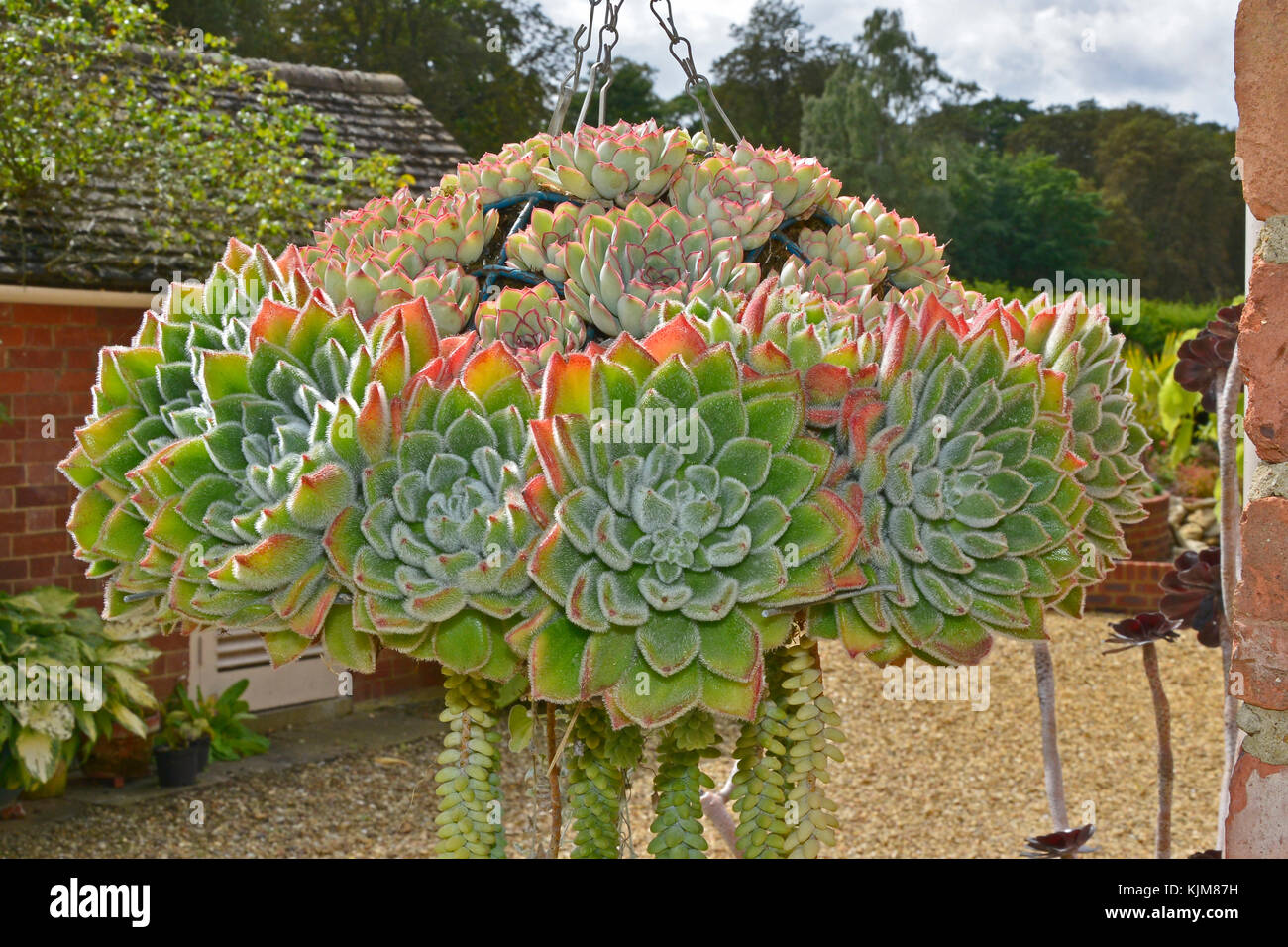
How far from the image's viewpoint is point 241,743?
6.14 metres

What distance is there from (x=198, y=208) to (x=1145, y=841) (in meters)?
5.25

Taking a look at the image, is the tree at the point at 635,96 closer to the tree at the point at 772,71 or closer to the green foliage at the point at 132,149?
the tree at the point at 772,71

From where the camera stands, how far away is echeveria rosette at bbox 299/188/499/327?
43.8 inches

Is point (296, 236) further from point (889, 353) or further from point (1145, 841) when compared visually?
point (889, 353)

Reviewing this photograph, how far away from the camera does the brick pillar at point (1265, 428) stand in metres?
1.08

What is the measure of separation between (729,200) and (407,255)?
350 mm

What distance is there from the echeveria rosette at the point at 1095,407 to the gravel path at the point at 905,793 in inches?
128

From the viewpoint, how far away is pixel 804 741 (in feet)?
3.40

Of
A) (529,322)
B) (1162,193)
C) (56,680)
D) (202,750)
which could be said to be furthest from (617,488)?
(1162,193)

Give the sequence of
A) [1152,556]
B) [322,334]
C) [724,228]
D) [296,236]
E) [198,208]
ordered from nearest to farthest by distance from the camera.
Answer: [322,334] → [724,228] → [198,208] → [296,236] → [1152,556]

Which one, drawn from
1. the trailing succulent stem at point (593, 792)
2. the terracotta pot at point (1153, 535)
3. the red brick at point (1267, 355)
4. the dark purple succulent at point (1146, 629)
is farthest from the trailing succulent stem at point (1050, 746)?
the terracotta pot at point (1153, 535)

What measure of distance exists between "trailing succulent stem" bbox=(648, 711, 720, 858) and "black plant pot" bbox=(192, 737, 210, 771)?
525 cm

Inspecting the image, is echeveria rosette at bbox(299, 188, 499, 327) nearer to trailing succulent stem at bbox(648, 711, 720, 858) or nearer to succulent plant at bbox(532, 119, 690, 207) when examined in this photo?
succulent plant at bbox(532, 119, 690, 207)
